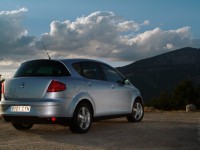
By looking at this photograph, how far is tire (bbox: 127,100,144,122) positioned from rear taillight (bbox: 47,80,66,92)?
10.6 ft

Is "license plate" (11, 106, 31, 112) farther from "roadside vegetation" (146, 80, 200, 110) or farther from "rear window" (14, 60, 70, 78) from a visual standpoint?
"roadside vegetation" (146, 80, 200, 110)

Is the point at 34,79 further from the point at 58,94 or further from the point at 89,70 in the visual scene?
the point at 89,70

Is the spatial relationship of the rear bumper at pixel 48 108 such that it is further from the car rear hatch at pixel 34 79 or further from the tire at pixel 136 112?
the tire at pixel 136 112

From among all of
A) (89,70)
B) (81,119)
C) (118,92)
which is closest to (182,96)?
(118,92)

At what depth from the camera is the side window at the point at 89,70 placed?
10.3 metres

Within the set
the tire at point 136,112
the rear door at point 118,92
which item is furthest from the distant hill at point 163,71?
the rear door at point 118,92

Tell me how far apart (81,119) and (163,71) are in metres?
149

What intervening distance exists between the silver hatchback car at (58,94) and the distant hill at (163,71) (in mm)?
110724

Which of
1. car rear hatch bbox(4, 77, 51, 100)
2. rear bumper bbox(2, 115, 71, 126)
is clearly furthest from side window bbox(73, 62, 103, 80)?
rear bumper bbox(2, 115, 71, 126)

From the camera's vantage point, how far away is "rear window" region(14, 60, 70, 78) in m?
9.87

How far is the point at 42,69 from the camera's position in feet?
32.7

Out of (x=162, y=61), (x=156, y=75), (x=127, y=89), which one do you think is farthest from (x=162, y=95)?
(x=162, y=61)

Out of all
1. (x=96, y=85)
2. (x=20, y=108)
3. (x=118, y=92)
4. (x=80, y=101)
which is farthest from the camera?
(x=118, y=92)

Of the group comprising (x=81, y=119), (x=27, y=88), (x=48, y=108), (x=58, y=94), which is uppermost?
(x=27, y=88)
